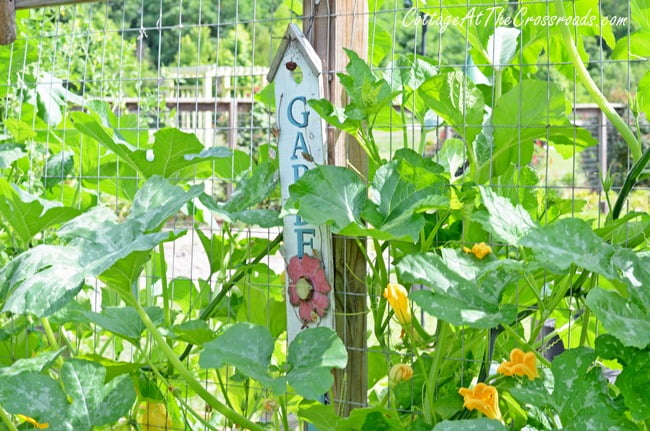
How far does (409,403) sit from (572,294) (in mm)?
349

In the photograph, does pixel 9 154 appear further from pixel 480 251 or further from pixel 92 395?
pixel 480 251

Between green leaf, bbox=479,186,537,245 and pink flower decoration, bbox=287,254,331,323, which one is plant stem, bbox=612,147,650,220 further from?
pink flower decoration, bbox=287,254,331,323

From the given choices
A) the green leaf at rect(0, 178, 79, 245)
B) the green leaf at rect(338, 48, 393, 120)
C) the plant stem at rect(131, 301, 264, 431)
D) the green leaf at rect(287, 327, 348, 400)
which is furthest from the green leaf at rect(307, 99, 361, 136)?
the green leaf at rect(0, 178, 79, 245)

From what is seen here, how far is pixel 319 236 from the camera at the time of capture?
1711 millimetres

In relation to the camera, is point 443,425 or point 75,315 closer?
point 443,425

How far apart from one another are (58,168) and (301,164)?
0.82 m

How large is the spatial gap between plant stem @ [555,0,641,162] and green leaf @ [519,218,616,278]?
0.95 ft

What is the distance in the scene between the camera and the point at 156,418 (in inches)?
77.7

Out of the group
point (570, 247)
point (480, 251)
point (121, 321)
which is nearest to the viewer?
point (570, 247)

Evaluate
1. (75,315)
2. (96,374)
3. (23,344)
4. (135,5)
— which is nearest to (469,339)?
(96,374)

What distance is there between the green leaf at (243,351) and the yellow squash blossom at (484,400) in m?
0.30

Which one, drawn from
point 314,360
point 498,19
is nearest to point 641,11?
point 498,19

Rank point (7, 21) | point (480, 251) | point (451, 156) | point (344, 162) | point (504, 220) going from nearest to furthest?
point (504, 220)
point (480, 251)
point (344, 162)
point (451, 156)
point (7, 21)

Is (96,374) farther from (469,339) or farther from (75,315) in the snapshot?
(469,339)
